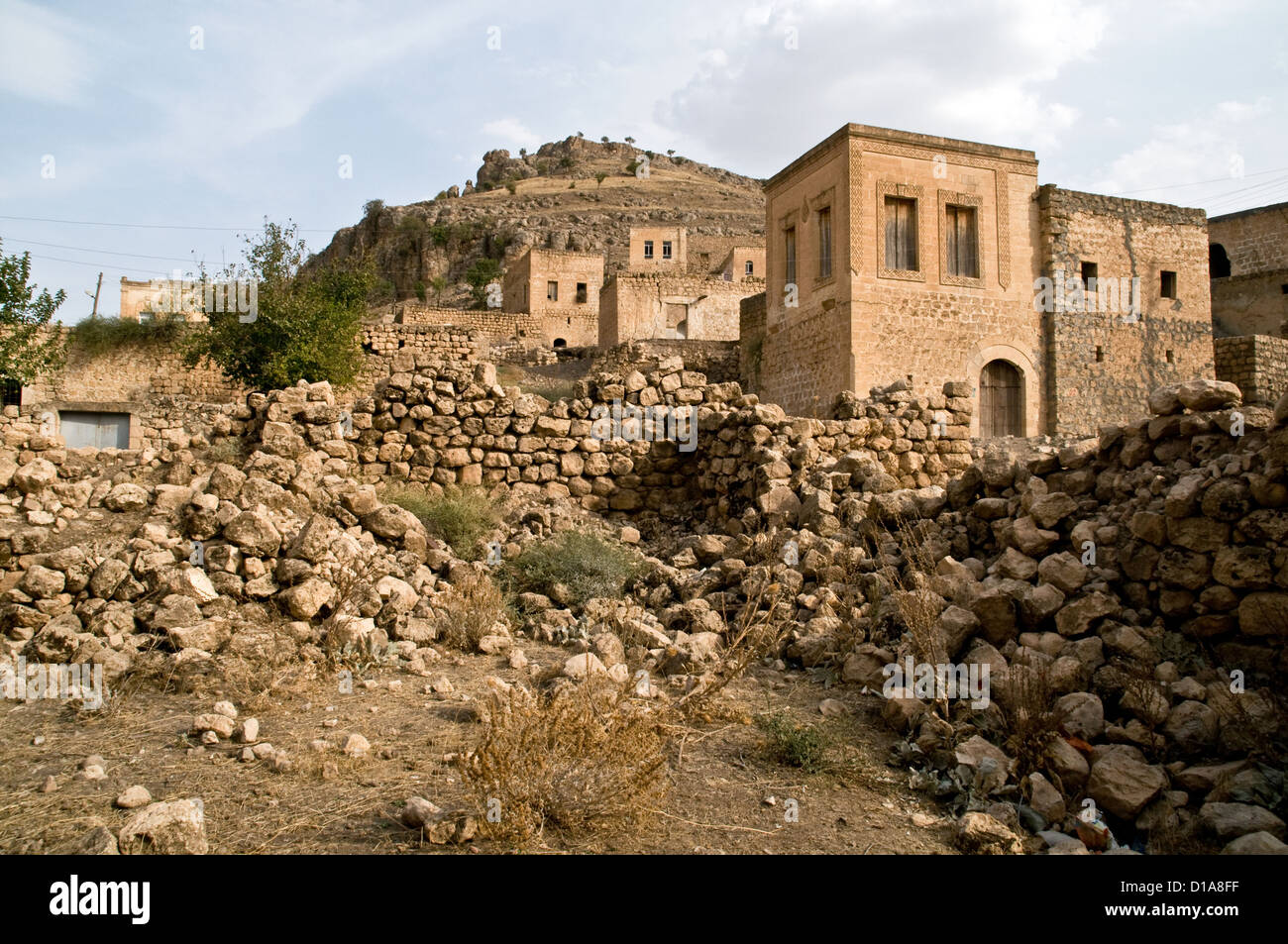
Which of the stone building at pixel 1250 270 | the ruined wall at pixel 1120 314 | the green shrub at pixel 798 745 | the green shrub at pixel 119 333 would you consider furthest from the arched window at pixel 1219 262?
the green shrub at pixel 119 333

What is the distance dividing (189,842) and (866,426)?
7.15 m

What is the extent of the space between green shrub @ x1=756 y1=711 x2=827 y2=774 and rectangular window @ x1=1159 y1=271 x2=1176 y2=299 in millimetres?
20193

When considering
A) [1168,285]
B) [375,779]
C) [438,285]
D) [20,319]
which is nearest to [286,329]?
[20,319]

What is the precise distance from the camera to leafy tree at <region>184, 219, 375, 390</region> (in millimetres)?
16594

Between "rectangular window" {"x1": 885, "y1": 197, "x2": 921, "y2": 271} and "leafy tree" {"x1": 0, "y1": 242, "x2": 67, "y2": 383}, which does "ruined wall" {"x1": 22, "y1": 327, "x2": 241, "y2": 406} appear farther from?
"rectangular window" {"x1": 885, "y1": 197, "x2": 921, "y2": 271}

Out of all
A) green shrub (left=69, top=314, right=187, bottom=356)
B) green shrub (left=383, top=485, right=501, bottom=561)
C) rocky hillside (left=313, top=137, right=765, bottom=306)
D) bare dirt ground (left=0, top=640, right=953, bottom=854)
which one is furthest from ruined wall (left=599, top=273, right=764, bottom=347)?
bare dirt ground (left=0, top=640, right=953, bottom=854)

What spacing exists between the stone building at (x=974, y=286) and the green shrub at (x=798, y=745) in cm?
1298

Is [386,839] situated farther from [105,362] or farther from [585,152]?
[585,152]

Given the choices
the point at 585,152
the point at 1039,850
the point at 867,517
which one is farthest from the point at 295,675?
the point at 585,152

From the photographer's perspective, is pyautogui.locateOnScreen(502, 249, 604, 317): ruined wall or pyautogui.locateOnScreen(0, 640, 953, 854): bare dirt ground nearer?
pyautogui.locateOnScreen(0, 640, 953, 854): bare dirt ground

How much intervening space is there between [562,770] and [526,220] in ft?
189

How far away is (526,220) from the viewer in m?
57.5
